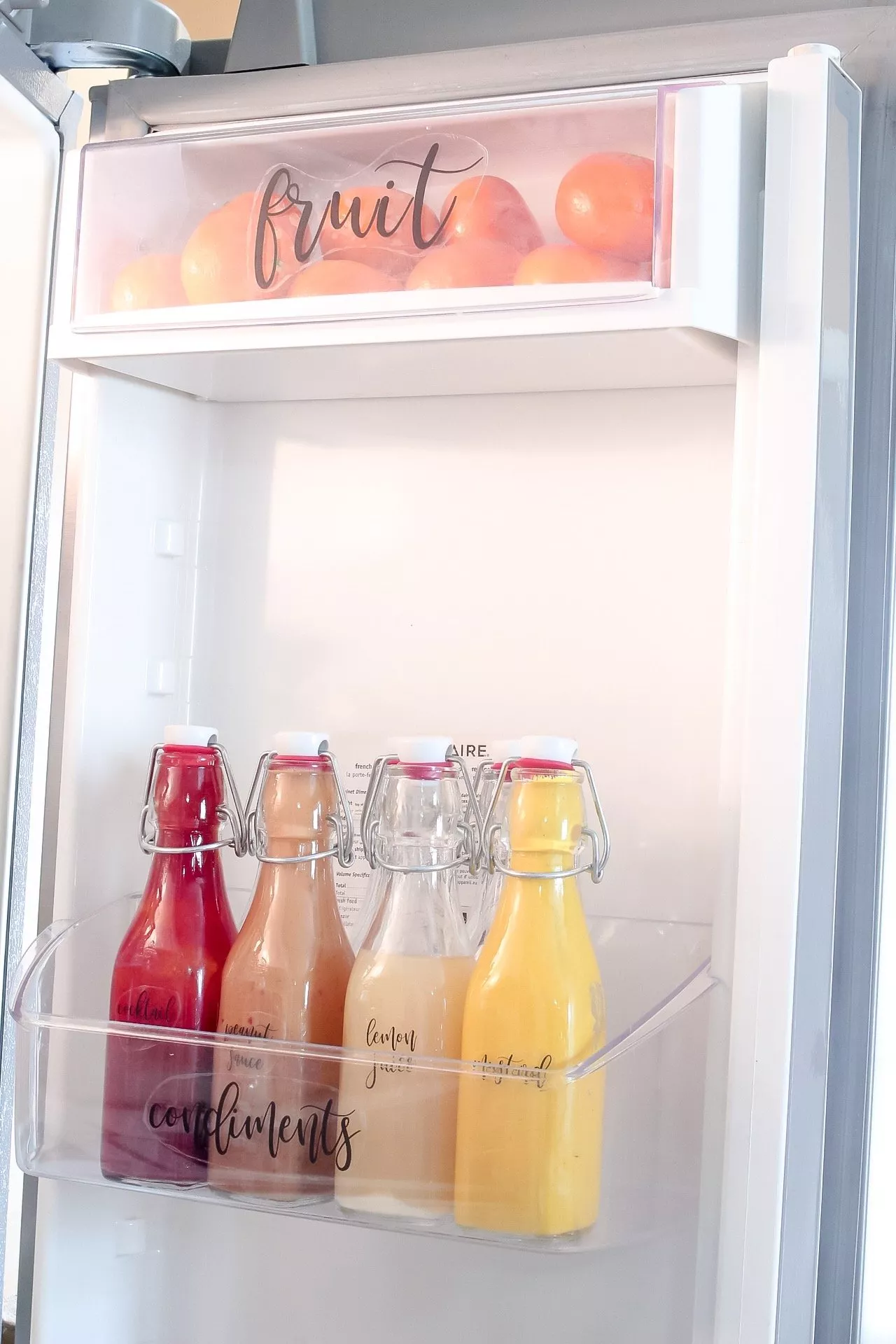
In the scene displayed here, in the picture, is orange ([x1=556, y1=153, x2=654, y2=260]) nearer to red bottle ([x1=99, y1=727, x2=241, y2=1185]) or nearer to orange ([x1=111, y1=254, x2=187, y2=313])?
orange ([x1=111, y1=254, x2=187, y2=313])

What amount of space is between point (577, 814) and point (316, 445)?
446 millimetres

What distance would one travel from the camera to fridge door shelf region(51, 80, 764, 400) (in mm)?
780

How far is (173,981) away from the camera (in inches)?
34.2

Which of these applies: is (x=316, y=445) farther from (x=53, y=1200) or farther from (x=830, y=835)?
(x=53, y=1200)

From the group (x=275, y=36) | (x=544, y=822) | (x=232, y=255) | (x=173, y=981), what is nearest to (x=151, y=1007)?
(x=173, y=981)

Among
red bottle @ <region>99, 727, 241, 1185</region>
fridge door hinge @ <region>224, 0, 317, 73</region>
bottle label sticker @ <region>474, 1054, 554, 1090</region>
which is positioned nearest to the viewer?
bottle label sticker @ <region>474, 1054, 554, 1090</region>

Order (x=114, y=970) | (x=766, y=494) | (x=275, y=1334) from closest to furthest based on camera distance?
1. (x=766, y=494)
2. (x=114, y=970)
3. (x=275, y=1334)

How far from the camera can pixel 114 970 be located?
0.90m

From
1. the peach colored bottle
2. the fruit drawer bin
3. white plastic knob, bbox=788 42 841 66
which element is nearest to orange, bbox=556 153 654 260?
white plastic knob, bbox=788 42 841 66

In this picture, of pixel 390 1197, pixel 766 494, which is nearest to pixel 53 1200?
pixel 390 1197

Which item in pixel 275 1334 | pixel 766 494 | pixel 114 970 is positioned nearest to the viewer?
pixel 766 494

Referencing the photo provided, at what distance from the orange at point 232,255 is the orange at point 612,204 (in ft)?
0.64

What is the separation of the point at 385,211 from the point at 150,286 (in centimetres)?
18

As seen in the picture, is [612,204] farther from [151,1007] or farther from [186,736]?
[151,1007]
